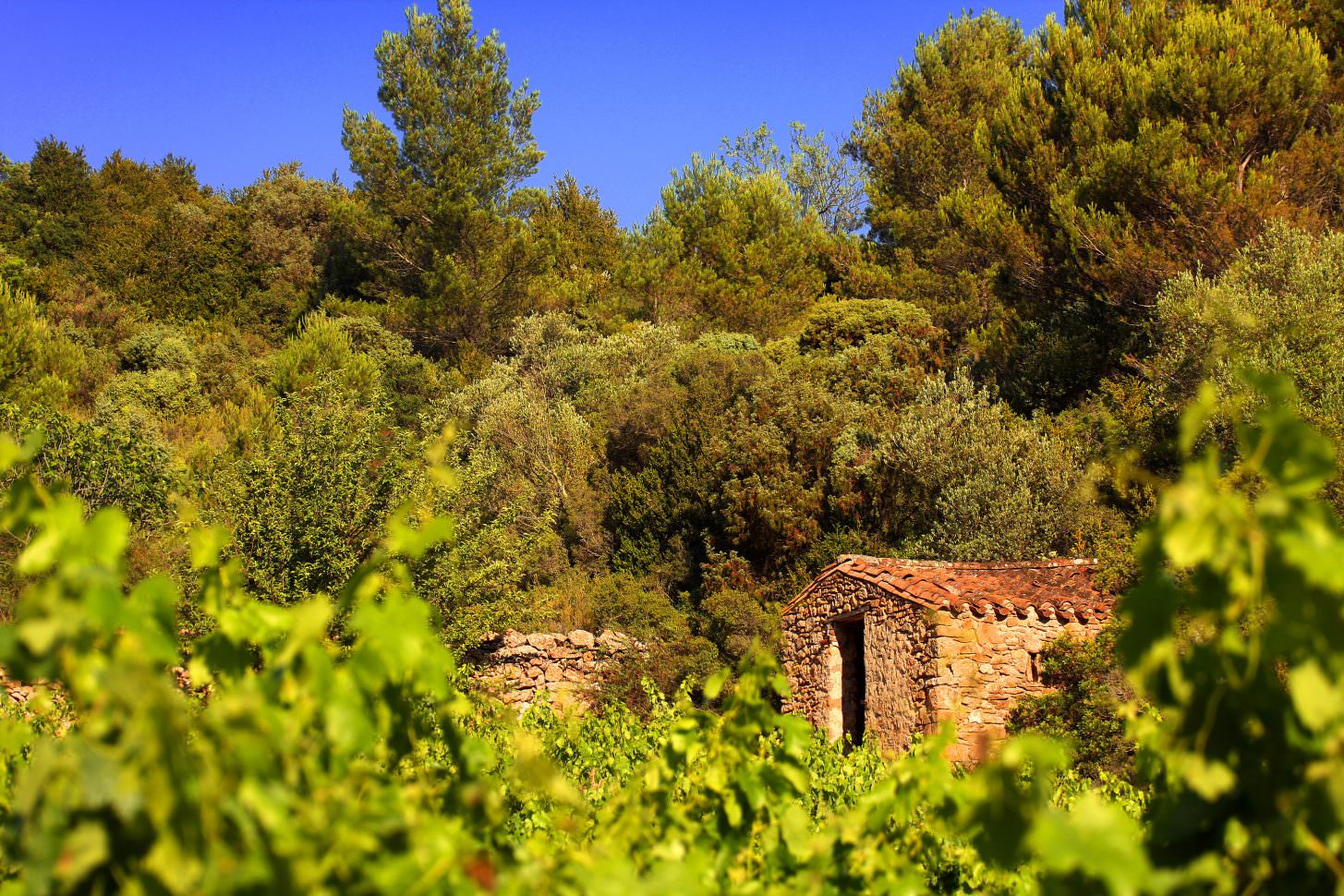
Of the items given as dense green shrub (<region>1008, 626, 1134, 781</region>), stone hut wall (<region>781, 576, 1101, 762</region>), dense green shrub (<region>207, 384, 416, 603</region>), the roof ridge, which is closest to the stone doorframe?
stone hut wall (<region>781, 576, 1101, 762</region>)

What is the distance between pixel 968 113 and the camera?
2730 centimetres

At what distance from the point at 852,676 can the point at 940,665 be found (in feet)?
8.49

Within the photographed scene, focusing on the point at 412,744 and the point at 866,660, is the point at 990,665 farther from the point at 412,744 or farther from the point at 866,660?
the point at 412,744

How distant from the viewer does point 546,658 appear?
14.5m

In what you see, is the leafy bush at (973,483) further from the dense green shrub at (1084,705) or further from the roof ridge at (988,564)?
the dense green shrub at (1084,705)

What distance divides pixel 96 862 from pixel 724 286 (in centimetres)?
2641

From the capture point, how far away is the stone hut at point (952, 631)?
10477 mm

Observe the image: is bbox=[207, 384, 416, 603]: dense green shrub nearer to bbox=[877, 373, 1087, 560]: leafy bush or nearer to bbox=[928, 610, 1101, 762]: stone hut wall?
bbox=[928, 610, 1101, 762]: stone hut wall

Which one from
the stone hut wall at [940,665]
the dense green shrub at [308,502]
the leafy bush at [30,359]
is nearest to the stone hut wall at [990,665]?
the stone hut wall at [940,665]

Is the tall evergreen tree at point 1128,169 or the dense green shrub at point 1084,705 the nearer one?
the dense green shrub at point 1084,705

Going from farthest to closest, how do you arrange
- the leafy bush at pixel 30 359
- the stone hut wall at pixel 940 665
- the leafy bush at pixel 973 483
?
the leafy bush at pixel 30 359, the leafy bush at pixel 973 483, the stone hut wall at pixel 940 665

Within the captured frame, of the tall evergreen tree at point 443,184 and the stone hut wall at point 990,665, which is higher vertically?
the tall evergreen tree at point 443,184

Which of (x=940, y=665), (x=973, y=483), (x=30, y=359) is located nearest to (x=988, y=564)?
(x=940, y=665)

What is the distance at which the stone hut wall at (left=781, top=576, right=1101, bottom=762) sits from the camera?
10.4m
